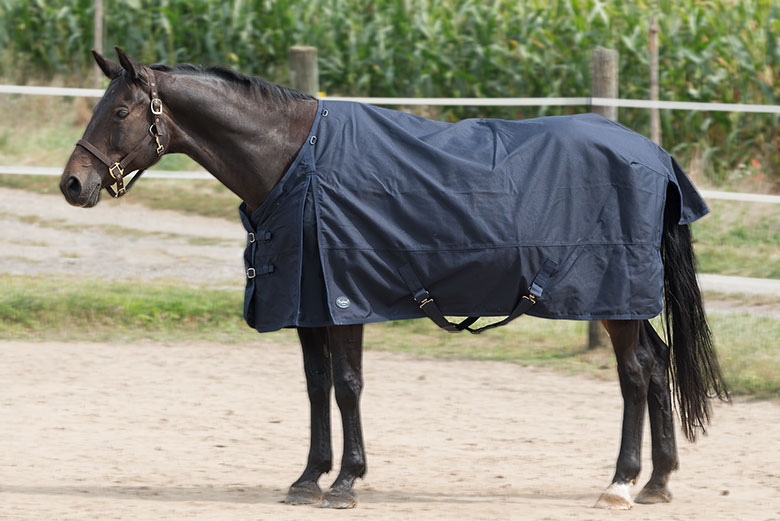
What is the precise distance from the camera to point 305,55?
8.31 m

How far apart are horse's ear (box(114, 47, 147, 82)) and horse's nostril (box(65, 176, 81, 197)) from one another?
1.43 feet

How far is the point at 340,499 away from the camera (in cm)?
477

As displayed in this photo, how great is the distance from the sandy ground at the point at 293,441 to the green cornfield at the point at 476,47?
198 inches

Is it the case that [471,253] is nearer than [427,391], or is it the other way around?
[471,253]

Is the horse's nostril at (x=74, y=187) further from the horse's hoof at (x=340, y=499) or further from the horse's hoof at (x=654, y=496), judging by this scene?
the horse's hoof at (x=654, y=496)

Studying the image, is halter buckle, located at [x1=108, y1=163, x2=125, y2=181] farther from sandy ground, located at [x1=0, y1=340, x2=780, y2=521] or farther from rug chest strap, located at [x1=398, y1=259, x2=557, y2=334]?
sandy ground, located at [x1=0, y1=340, x2=780, y2=521]

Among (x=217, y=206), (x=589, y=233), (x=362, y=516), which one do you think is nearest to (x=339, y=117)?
(x=589, y=233)

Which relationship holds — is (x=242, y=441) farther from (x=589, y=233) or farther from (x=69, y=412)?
(x=589, y=233)

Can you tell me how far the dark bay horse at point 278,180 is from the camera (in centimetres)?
458

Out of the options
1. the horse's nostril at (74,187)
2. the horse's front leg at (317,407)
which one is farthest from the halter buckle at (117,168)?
the horse's front leg at (317,407)

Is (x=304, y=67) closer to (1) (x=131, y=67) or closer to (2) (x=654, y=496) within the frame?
(1) (x=131, y=67)

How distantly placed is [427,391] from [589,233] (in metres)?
2.33

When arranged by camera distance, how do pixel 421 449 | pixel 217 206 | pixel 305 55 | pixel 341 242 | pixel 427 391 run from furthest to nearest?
1. pixel 217 206
2. pixel 305 55
3. pixel 427 391
4. pixel 421 449
5. pixel 341 242

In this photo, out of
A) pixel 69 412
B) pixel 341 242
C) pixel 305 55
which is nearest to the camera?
pixel 341 242
